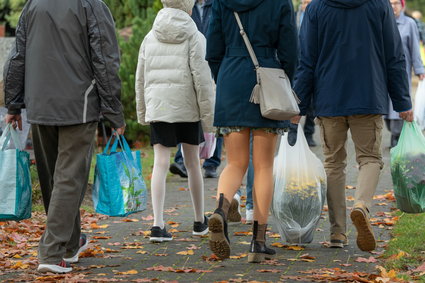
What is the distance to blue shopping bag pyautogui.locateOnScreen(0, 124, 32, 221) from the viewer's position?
21.3 ft

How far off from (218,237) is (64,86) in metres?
1.35

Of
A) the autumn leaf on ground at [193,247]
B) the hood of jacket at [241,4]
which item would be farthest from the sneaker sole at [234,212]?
the hood of jacket at [241,4]

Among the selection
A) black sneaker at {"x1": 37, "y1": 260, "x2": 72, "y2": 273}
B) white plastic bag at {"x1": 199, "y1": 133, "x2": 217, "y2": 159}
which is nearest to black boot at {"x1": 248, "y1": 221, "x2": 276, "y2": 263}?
black sneaker at {"x1": 37, "y1": 260, "x2": 72, "y2": 273}

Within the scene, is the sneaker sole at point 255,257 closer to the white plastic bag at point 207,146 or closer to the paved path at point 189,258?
the paved path at point 189,258

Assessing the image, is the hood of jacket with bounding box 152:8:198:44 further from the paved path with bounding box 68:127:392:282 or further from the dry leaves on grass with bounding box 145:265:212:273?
the dry leaves on grass with bounding box 145:265:212:273

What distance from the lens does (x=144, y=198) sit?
22.6 ft

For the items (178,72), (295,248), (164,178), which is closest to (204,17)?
(178,72)

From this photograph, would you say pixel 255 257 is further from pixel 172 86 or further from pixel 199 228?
pixel 172 86

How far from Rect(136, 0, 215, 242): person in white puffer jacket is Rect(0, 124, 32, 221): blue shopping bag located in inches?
48.3

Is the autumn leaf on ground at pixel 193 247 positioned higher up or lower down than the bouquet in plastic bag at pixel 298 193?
lower down

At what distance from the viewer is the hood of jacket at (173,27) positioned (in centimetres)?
740

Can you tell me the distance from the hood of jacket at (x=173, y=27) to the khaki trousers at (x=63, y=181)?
1.31 m

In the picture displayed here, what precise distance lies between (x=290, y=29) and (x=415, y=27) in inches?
267

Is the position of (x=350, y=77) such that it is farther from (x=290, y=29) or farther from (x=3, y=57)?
(x=3, y=57)
